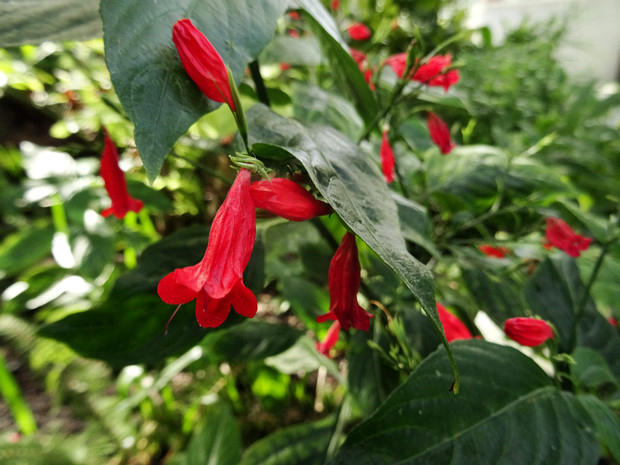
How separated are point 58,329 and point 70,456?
0.64 m

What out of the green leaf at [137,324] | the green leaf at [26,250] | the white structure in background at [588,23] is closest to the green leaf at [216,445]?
the green leaf at [137,324]

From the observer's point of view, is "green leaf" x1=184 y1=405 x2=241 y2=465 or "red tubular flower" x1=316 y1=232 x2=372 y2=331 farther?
"green leaf" x1=184 y1=405 x2=241 y2=465

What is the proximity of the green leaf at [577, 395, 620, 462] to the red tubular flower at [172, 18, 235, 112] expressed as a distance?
0.42m

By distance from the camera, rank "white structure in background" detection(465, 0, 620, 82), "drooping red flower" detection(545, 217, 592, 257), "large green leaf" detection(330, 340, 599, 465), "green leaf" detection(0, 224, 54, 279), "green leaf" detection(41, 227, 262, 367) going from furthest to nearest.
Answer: "white structure in background" detection(465, 0, 620, 82)
"green leaf" detection(0, 224, 54, 279)
"drooping red flower" detection(545, 217, 592, 257)
"green leaf" detection(41, 227, 262, 367)
"large green leaf" detection(330, 340, 599, 465)

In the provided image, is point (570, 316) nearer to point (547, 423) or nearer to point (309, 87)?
point (547, 423)

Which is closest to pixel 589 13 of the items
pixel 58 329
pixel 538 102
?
pixel 538 102

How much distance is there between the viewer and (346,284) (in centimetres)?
33

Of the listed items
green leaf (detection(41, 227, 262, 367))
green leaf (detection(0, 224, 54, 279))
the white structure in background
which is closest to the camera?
green leaf (detection(41, 227, 262, 367))

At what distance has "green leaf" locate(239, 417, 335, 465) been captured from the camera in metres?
0.74

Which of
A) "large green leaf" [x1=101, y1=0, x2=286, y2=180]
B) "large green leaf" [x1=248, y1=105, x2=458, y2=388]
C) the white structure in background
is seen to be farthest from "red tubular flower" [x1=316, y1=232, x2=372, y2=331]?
the white structure in background

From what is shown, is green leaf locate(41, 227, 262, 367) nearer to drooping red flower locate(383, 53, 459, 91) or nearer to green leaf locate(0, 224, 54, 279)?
drooping red flower locate(383, 53, 459, 91)

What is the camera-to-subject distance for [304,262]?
26.4 inches

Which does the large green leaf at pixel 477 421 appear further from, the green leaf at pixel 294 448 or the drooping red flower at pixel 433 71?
the green leaf at pixel 294 448

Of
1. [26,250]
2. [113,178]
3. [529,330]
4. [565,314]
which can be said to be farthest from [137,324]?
[26,250]
